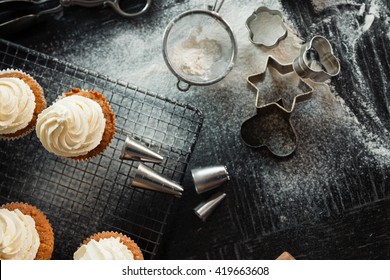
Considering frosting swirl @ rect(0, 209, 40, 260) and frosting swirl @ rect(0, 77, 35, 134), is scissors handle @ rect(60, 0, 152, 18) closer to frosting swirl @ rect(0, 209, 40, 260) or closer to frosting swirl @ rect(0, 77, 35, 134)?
frosting swirl @ rect(0, 77, 35, 134)

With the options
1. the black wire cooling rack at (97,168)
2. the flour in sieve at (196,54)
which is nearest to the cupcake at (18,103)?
the black wire cooling rack at (97,168)

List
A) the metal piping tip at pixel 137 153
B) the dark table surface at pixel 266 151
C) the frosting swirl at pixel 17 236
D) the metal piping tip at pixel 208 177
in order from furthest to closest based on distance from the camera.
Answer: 1. the dark table surface at pixel 266 151
2. the metal piping tip at pixel 208 177
3. the metal piping tip at pixel 137 153
4. the frosting swirl at pixel 17 236

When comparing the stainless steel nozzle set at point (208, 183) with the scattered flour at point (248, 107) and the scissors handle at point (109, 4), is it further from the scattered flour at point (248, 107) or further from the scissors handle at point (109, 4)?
the scissors handle at point (109, 4)

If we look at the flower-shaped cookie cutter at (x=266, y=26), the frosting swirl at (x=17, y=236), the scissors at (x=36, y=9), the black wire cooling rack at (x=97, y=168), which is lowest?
the frosting swirl at (x=17, y=236)

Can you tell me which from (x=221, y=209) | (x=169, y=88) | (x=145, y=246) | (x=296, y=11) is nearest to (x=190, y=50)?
(x=169, y=88)

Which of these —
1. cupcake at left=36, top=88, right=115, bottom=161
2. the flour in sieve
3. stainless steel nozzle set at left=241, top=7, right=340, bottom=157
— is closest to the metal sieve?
the flour in sieve

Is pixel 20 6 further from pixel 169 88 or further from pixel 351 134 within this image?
pixel 351 134

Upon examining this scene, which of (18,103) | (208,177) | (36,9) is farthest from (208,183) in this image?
(36,9)
